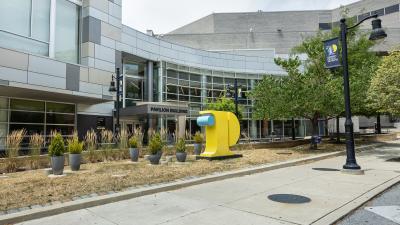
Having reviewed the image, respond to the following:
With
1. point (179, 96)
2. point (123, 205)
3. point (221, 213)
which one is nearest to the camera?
point (221, 213)

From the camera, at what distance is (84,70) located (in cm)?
2198

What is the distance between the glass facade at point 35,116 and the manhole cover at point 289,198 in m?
15.2

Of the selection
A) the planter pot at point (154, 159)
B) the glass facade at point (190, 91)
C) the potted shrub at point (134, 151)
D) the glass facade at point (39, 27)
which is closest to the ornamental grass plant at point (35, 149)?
the potted shrub at point (134, 151)

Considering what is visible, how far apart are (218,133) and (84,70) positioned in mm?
11555

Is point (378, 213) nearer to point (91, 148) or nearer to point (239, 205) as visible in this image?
point (239, 205)

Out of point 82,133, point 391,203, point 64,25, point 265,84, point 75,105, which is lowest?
point 391,203

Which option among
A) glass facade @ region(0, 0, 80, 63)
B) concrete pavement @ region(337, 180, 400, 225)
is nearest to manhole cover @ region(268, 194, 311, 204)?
concrete pavement @ region(337, 180, 400, 225)

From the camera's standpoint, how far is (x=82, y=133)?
22703mm

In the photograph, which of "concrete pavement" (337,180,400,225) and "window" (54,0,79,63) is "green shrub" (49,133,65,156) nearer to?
"concrete pavement" (337,180,400,225)

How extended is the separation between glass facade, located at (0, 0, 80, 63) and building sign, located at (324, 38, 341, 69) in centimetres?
1619

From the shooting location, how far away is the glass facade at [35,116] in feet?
60.7

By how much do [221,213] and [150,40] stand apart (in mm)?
24940

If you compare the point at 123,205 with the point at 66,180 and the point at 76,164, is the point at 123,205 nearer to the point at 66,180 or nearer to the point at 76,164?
the point at 66,180

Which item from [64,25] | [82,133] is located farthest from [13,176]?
[64,25]
